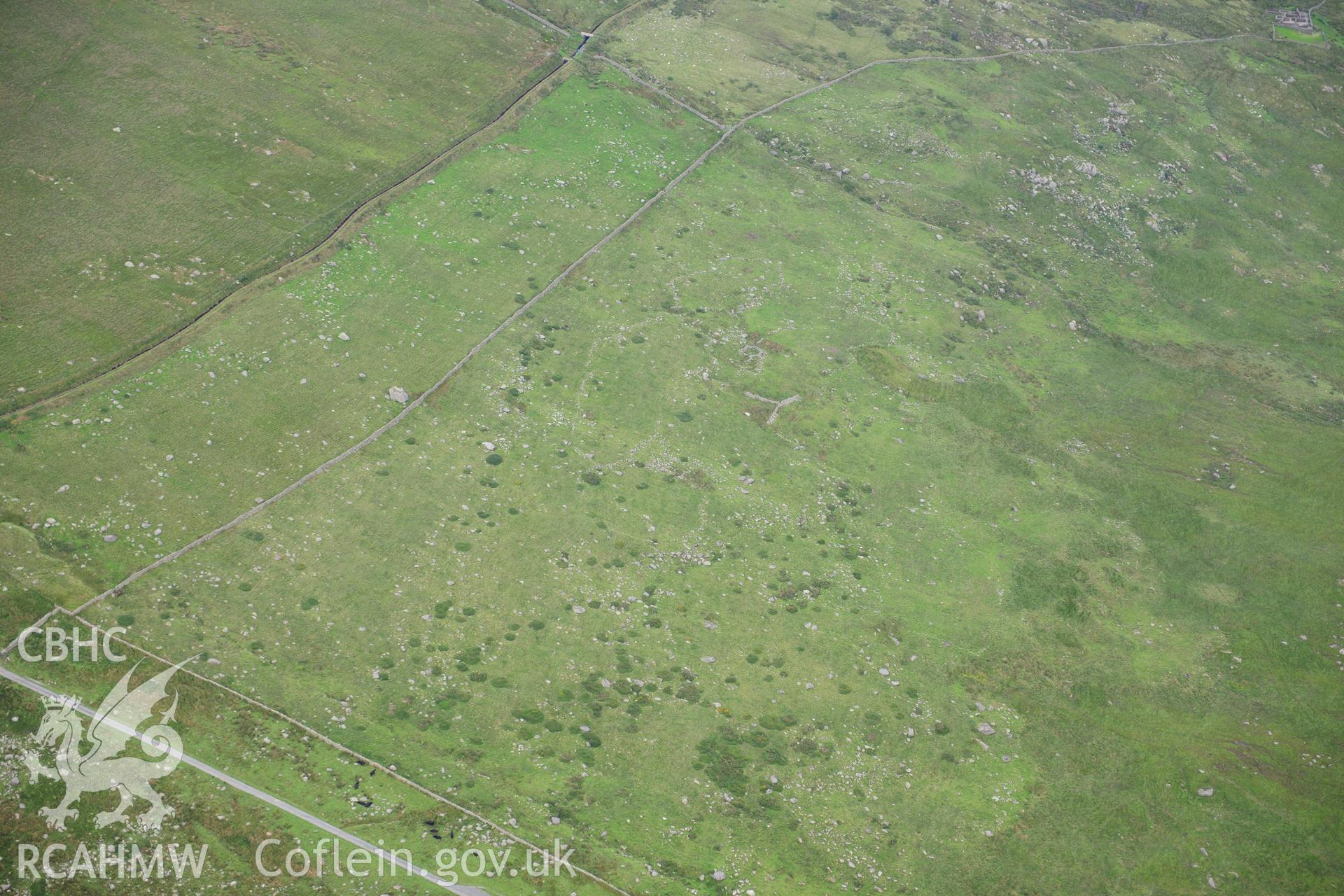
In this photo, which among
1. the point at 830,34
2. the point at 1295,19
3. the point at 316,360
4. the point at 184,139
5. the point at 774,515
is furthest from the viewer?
the point at 1295,19

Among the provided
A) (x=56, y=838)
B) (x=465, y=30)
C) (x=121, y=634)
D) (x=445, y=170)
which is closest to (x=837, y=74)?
(x=465, y=30)

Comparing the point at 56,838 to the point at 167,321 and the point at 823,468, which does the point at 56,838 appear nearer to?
the point at 167,321

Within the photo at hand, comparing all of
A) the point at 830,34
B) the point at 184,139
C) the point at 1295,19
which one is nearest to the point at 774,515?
the point at 184,139

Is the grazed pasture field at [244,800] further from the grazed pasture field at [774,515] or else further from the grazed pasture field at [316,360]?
the grazed pasture field at [316,360]

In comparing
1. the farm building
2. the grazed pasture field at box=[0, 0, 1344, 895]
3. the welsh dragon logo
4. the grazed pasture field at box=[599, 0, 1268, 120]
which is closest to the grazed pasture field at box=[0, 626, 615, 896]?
the welsh dragon logo

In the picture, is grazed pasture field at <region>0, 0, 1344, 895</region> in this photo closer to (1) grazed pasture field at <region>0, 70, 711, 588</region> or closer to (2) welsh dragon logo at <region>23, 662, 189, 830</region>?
(1) grazed pasture field at <region>0, 70, 711, 588</region>

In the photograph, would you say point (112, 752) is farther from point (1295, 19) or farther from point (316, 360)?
point (1295, 19)
